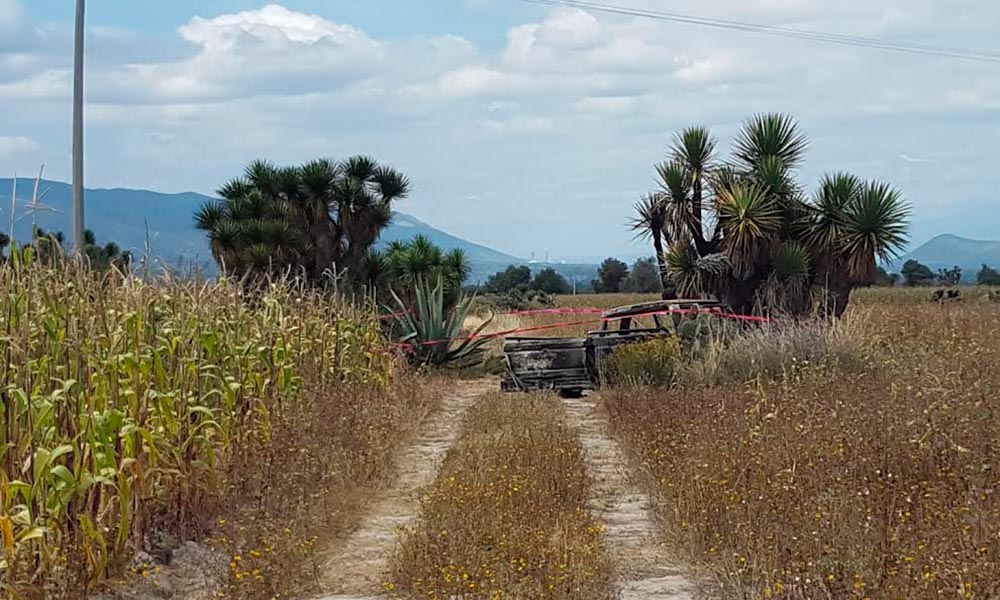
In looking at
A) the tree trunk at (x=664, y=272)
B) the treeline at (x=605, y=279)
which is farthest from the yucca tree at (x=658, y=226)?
the treeline at (x=605, y=279)

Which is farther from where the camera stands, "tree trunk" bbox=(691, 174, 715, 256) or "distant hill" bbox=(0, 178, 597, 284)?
"tree trunk" bbox=(691, 174, 715, 256)

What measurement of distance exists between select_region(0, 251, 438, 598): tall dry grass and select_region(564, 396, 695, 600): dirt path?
1.72 m

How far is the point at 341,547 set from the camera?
7.07 meters

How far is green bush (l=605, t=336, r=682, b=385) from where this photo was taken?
14.1 m

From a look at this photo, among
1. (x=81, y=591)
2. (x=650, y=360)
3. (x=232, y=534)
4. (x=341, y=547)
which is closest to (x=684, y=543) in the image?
(x=341, y=547)

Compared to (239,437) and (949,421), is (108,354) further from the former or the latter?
(949,421)

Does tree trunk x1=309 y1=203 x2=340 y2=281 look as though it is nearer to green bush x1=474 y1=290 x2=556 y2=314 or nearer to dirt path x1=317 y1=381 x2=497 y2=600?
dirt path x1=317 y1=381 x2=497 y2=600

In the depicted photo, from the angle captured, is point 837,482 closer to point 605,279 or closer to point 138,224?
point 138,224

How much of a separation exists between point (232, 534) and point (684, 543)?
8.38 ft

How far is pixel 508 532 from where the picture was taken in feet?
21.3

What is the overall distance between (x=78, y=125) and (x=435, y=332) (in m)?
6.09

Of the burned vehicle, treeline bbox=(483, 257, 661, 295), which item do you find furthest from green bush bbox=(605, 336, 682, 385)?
treeline bbox=(483, 257, 661, 295)

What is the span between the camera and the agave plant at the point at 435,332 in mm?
18500

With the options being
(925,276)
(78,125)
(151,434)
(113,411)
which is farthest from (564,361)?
(925,276)
